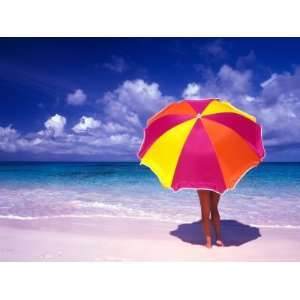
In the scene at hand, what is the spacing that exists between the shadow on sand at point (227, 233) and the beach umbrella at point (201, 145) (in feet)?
4.80

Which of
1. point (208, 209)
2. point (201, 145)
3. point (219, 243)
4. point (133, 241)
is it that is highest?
point (201, 145)

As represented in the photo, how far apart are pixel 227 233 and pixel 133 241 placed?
1482mm

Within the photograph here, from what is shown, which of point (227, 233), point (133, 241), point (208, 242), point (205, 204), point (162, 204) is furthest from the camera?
point (162, 204)

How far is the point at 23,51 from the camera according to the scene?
7.37 m

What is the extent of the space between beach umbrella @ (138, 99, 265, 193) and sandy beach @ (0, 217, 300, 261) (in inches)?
47.1

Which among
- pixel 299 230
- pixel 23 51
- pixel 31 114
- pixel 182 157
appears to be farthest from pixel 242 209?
pixel 31 114

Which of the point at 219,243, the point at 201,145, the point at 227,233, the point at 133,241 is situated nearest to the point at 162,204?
the point at 227,233

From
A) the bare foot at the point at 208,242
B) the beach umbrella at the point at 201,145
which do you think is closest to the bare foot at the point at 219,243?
the bare foot at the point at 208,242

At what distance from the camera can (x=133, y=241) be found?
5547 millimetres

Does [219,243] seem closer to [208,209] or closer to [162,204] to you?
[208,209]

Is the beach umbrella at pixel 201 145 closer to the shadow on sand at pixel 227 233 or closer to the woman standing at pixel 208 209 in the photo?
the woman standing at pixel 208 209

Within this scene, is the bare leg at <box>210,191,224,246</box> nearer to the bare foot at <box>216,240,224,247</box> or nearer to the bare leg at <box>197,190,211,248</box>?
the bare foot at <box>216,240,224,247</box>
